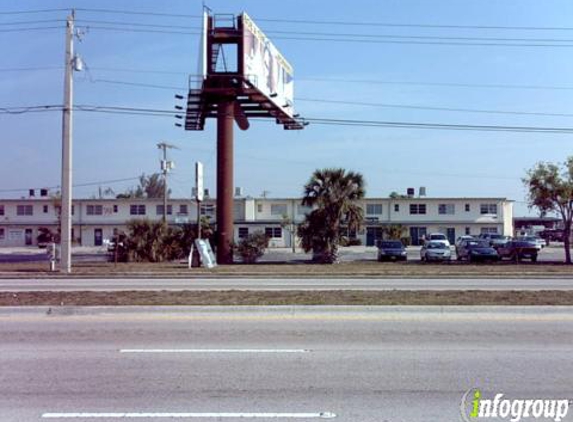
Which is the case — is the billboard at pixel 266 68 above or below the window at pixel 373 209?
above

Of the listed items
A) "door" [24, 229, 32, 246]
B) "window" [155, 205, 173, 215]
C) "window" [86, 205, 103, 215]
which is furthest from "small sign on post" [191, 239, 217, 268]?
"door" [24, 229, 32, 246]

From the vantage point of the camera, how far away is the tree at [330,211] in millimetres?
36688

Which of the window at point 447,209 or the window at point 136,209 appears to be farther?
the window at point 136,209

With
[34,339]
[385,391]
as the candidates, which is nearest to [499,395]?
[385,391]

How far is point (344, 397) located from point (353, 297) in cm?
778

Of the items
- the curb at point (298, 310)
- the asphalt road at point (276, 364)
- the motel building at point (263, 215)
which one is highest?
the motel building at point (263, 215)

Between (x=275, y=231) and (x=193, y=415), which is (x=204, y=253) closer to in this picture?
(x=193, y=415)

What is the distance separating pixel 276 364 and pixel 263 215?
6466cm

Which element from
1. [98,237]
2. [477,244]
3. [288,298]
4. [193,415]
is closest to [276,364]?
[193,415]

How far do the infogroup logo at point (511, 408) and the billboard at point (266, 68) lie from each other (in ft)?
109

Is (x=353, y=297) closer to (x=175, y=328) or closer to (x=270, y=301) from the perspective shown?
(x=270, y=301)

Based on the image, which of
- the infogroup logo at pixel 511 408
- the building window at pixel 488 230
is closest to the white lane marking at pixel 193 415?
the infogroup logo at pixel 511 408

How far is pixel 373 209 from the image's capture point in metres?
71.9

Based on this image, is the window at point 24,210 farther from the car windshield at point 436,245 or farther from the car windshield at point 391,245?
the car windshield at point 436,245
